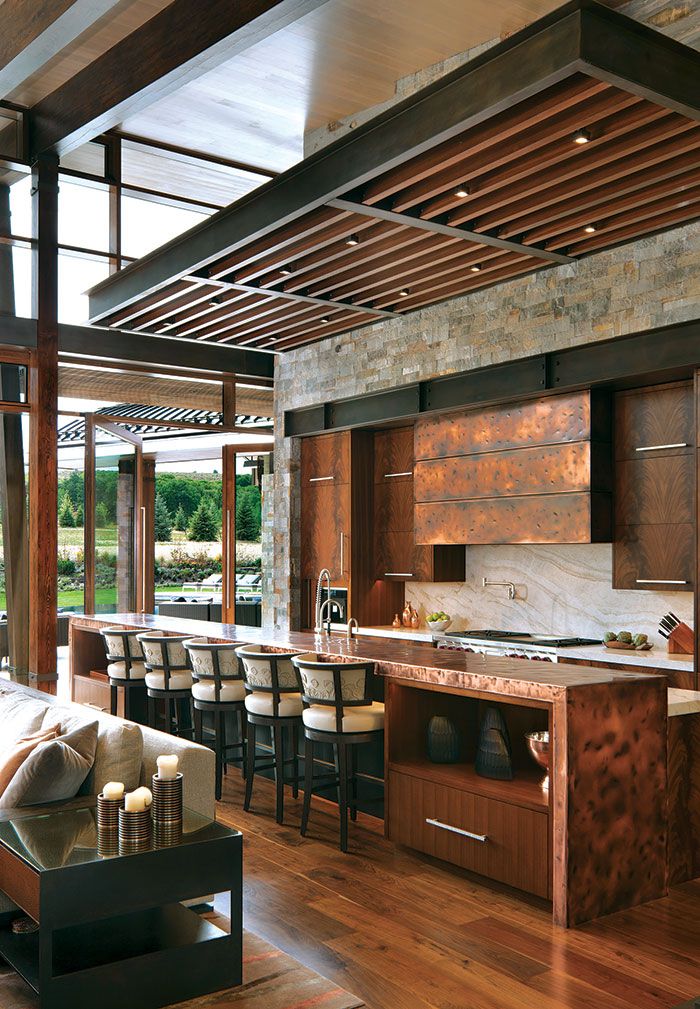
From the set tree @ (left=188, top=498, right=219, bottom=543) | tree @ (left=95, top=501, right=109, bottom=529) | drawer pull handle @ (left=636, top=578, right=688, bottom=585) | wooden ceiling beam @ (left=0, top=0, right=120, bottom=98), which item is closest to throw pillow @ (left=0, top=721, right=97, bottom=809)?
wooden ceiling beam @ (left=0, top=0, right=120, bottom=98)

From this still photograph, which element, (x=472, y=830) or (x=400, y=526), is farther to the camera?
(x=400, y=526)

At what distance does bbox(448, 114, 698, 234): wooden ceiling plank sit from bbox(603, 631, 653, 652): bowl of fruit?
2.84 metres

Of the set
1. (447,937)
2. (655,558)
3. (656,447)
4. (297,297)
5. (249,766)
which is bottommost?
(447,937)

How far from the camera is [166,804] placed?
3.12 metres

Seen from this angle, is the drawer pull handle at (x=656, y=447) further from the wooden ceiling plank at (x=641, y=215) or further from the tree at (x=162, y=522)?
the tree at (x=162, y=522)

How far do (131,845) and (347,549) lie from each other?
564 cm

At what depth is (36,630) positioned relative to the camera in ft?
21.0

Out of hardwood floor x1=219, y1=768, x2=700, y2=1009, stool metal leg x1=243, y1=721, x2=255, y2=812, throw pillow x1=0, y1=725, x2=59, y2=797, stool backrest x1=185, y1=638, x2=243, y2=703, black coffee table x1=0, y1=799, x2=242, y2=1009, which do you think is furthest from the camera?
stool backrest x1=185, y1=638, x2=243, y2=703

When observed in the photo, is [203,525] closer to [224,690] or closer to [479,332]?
[479,332]

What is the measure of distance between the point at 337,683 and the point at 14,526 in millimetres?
3111

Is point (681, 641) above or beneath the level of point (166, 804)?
above

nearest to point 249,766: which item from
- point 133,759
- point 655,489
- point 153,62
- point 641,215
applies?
point 133,759

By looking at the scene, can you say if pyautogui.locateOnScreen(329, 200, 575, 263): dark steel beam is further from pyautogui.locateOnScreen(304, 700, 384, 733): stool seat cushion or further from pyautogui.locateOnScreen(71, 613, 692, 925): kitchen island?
pyautogui.locateOnScreen(304, 700, 384, 733): stool seat cushion

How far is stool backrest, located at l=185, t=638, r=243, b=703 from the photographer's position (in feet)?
19.3
